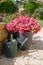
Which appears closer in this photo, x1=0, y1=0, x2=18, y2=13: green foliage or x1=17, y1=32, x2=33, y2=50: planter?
x1=17, y1=32, x2=33, y2=50: planter

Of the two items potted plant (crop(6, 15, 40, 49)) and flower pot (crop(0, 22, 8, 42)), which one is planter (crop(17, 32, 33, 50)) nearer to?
potted plant (crop(6, 15, 40, 49))

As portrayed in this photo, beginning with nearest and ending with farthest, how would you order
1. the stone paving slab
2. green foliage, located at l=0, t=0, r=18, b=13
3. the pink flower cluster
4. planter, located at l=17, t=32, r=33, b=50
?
the stone paving slab → the pink flower cluster → planter, located at l=17, t=32, r=33, b=50 → green foliage, located at l=0, t=0, r=18, b=13

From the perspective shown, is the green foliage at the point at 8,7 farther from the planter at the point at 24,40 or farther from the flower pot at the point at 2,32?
the flower pot at the point at 2,32

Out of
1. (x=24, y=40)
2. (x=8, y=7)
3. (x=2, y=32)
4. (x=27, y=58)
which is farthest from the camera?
(x=8, y=7)

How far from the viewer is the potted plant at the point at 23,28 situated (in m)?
5.05

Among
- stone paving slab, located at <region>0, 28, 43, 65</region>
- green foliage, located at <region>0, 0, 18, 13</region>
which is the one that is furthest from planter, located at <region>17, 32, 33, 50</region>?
green foliage, located at <region>0, 0, 18, 13</region>

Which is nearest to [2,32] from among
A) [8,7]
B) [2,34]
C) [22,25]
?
[2,34]

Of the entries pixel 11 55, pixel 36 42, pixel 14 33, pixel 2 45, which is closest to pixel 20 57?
pixel 11 55

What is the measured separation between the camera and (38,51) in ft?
17.3

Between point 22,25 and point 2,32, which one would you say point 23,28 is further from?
point 2,32

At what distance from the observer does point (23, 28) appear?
16.6 ft

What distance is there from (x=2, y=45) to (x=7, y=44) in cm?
25

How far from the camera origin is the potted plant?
5.05 m

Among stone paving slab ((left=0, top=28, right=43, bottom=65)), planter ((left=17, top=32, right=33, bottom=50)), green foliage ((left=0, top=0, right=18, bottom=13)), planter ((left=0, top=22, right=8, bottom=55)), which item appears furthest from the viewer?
green foliage ((left=0, top=0, right=18, bottom=13))
